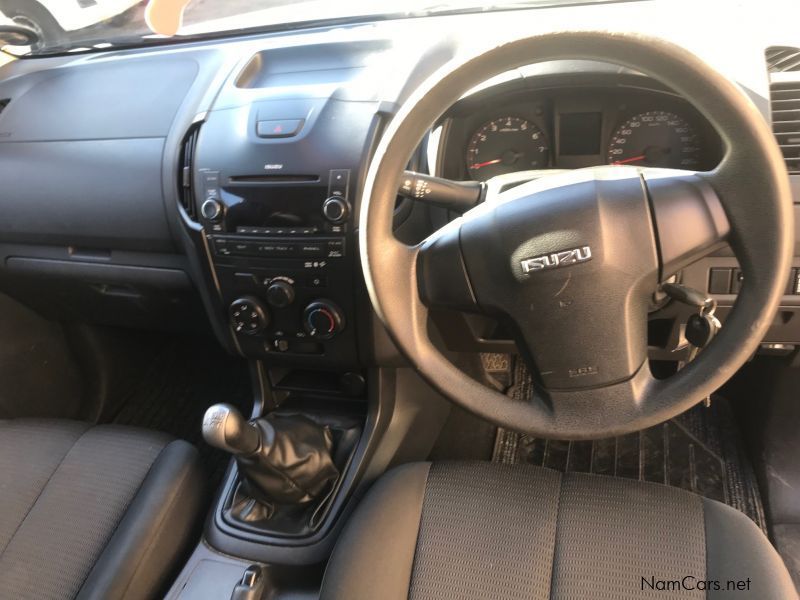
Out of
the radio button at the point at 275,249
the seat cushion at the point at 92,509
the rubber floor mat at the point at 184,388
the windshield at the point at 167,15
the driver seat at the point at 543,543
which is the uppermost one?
the windshield at the point at 167,15

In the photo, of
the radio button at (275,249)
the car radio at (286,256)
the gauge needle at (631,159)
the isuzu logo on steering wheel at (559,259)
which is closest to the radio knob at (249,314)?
the car radio at (286,256)

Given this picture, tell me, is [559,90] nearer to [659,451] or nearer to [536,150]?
[536,150]

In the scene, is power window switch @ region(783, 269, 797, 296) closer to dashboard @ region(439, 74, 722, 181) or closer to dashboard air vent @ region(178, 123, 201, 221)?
dashboard @ region(439, 74, 722, 181)

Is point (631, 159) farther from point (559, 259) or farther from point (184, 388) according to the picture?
point (184, 388)

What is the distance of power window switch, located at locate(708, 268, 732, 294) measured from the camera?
3.68ft

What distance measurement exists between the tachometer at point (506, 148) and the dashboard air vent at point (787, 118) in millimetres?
344

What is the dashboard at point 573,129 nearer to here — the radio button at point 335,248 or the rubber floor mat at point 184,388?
the radio button at point 335,248

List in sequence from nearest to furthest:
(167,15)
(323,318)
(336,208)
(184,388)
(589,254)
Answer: (589,254) → (336,208) → (323,318) → (167,15) → (184,388)

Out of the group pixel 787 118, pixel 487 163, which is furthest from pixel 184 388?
pixel 787 118

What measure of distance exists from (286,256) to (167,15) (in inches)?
27.9

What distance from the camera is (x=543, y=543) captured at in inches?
37.9

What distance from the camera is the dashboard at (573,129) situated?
1073mm

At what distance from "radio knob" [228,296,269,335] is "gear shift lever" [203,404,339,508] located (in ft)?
0.55

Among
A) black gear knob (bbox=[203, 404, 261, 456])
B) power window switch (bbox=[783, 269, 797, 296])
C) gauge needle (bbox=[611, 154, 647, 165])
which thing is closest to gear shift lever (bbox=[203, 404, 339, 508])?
black gear knob (bbox=[203, 404, 261, 456])
